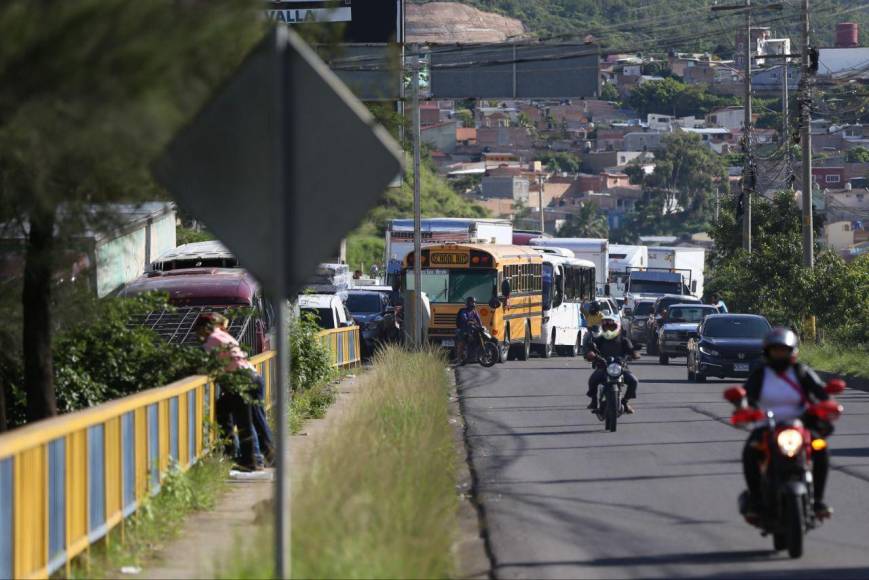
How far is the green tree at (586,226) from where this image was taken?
13662 cm

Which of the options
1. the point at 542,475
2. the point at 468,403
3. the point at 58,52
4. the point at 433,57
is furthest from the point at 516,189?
the point at 58,52

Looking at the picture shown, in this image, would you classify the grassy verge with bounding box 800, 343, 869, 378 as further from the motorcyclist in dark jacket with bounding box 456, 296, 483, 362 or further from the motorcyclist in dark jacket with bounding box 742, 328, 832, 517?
the motorcyclist in dark jacket with bounding box 742, 328, 832, 517

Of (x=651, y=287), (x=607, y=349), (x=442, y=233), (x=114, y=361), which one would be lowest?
(x=651, y=287)

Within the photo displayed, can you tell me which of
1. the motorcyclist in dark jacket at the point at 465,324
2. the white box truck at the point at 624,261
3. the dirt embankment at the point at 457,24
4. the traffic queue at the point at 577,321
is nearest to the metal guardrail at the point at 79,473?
the traffic queue at the point at 577,321

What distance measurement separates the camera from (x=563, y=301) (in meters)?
45.4

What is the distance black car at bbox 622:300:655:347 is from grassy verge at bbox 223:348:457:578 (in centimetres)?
3623

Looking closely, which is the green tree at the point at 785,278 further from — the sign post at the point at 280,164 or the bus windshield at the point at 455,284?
the sign post at the point at 280,164

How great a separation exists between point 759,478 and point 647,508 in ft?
8.46

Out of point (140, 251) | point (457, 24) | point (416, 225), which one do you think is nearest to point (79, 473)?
point (140, 251)

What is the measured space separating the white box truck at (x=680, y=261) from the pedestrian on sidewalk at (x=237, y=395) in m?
53.0

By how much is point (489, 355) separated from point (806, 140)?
9048 mm

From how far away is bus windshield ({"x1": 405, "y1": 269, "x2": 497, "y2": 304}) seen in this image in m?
38.1

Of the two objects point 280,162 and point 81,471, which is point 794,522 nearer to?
point 81,471

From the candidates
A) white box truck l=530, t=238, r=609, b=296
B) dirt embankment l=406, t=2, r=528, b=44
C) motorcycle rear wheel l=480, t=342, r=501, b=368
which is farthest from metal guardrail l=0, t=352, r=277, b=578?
dirt embankment l=406, t=2, r=528, b=44
